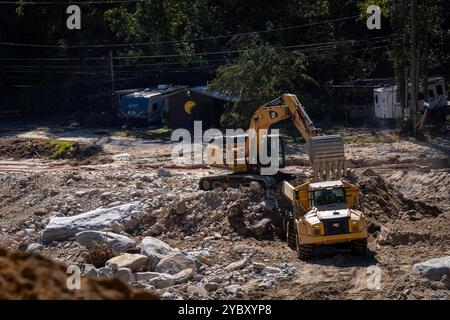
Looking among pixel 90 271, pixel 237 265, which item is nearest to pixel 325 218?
pixel 237 265

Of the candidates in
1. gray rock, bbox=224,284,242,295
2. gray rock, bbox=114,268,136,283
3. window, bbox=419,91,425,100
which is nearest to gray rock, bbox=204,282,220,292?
gray rock, bbox=224,284,242,295

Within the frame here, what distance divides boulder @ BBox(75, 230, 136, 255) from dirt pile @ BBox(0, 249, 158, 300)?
332 inches

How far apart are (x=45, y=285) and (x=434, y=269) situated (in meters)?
9.36

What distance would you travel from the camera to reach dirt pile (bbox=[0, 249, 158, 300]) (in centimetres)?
1235

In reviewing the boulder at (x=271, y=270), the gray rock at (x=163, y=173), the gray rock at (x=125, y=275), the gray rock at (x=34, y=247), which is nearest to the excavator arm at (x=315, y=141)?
the boulder at (x=271, y=270)

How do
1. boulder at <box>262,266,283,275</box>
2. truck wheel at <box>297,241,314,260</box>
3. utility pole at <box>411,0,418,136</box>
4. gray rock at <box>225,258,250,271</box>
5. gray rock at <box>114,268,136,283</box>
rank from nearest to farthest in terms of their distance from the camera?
gray rock at <box>114,268,136,283</box> < boulder at <box>262,266,283,275</box> < gray rock at <box>225,258,250,271</box> < truck wheel at <box>297,241,314,260</box> < utility pole at <box>411,0,418,136</box>

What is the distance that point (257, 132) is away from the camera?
2589 centimetres

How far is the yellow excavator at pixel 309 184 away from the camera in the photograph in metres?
21.0

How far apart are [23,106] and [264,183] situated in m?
34.5

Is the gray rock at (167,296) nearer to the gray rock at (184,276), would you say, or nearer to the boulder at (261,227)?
the gray rock at (184,276)

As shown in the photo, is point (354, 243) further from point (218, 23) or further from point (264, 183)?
point (218, 23)

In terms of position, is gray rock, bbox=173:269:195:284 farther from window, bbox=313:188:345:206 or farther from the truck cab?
window, bbox=313:188:345:206

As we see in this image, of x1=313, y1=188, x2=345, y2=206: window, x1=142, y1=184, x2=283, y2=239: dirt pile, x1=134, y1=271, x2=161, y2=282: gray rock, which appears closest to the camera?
x1=134, y1=271, x2=161, y2=282: gray rock
